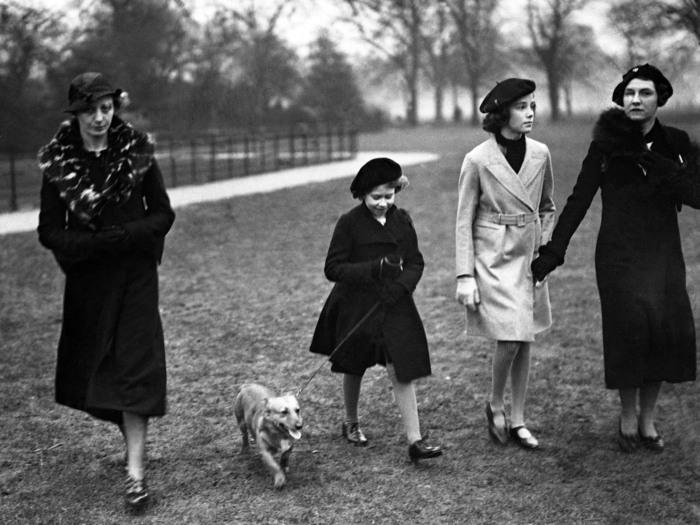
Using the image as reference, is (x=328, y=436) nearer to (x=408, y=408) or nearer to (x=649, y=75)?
(x=408, y=408)

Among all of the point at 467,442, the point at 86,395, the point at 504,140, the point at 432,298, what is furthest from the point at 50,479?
the point at 432,298

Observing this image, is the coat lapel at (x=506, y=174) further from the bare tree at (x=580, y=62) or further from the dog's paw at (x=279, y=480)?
the dog's paw at (x=279, y=480)

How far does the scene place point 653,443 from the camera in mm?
4613

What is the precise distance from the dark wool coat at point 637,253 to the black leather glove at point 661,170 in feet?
0.09

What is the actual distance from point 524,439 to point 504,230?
106 centimetres

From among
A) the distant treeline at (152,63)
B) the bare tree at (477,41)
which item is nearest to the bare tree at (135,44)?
the distant treeline at (152,63)

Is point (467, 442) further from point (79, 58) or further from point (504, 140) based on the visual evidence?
point (79, 58)

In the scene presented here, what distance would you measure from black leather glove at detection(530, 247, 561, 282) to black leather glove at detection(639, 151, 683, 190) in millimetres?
588

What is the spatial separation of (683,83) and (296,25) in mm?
7472

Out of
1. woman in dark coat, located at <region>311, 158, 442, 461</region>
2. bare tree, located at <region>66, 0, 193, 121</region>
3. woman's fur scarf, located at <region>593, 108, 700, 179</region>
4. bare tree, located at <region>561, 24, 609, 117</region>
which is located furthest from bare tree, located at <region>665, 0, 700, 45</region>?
bare tree, located at <region>66, 0, 193, 121</region>

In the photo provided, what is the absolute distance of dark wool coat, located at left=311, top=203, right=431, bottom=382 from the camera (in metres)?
4.36

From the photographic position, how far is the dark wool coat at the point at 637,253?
4.45 m

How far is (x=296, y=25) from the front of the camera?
12.2 metres

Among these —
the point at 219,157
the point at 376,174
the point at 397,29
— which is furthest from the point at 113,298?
the point at 219,157
